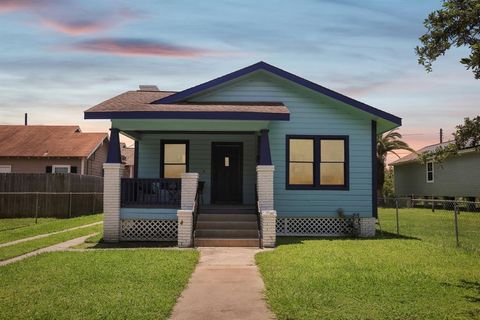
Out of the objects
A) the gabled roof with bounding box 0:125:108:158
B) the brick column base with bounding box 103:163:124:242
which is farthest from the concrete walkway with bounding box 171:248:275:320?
the gabled roof with bounding box 0:125:108:158

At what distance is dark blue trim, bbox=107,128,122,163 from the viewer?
50.1 feet

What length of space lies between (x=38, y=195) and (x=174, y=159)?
10.2 metres

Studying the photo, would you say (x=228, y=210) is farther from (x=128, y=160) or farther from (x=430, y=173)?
(x=128, y=160)

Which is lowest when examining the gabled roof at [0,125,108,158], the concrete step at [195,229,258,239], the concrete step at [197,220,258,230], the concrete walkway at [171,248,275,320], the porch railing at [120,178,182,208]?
the concrete walkway at [171,248,275,320]

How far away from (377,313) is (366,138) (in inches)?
449

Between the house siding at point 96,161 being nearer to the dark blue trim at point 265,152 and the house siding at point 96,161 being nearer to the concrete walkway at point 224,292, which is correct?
the dark blue trim at point 265,152

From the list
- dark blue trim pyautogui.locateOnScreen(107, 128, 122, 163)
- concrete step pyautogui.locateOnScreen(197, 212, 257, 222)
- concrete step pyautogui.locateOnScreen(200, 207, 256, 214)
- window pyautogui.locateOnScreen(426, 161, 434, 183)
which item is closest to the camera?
dark blue trim pyautogui.locateOnScreen(107, 128, 122, 163)

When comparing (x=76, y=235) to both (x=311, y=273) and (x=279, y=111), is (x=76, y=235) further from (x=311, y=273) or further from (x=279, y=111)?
(x=311, y=273)

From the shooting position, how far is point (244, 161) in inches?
749

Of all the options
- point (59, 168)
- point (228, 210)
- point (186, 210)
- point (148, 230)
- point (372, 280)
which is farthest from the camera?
point (59, 168)

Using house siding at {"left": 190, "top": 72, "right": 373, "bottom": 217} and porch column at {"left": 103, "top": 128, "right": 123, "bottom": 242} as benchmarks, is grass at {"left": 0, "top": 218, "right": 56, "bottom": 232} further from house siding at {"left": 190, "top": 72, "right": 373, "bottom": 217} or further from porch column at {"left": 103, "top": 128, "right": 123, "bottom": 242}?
house siding at {"left": 190, "top": 72, "right": 373, "bottom": 217}

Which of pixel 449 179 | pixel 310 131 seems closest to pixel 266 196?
pixel 310 131

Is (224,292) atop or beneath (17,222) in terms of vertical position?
beneath

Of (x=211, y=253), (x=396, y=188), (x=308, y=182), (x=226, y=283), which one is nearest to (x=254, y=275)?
(x=226, y=283)
